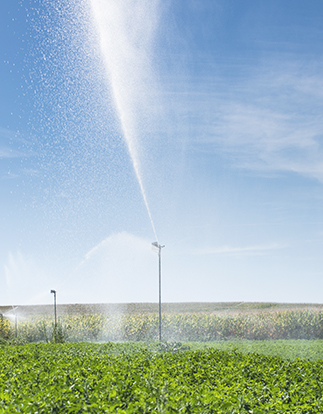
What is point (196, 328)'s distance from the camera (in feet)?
72.4

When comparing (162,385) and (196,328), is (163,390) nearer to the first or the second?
(162,385)

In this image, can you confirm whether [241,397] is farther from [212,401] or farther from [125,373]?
[125,373]

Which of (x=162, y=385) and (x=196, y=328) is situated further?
(x=196, y=328)

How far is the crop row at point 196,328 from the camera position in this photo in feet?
72.4

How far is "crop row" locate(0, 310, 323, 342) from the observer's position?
22062 millimetres

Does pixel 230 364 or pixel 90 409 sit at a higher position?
pixel 90 409

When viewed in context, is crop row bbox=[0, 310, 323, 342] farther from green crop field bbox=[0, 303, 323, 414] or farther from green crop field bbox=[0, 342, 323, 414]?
green crop field bbox=[0, 342, 323, 414]

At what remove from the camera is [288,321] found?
22.9 meters

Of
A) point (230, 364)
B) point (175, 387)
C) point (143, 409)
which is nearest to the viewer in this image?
point (143, 409)

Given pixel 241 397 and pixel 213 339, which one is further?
pixel 213 339

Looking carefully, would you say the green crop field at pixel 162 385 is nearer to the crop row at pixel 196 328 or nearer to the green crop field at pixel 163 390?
the green crop field at pixel 163 390

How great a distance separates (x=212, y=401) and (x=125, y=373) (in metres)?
1.74

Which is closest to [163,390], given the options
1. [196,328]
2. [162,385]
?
[162,385]

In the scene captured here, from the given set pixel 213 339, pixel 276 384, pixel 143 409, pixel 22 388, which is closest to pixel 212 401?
pixel 143 409
